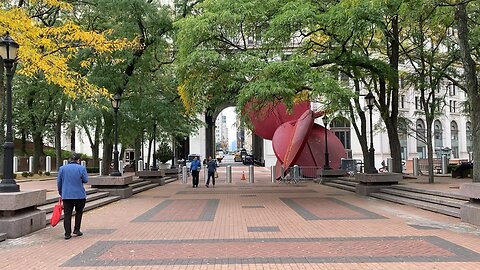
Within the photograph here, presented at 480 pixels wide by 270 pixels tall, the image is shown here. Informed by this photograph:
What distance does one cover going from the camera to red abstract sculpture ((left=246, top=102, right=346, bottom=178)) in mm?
30312

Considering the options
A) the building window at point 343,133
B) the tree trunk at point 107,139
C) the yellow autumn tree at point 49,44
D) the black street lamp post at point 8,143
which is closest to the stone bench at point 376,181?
the yellow autumn tree at point 49,44

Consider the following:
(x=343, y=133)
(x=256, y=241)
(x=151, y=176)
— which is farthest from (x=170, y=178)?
(x=343, y=133)

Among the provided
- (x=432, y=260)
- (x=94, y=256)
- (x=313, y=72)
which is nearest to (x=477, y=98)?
(x=313, y=72)

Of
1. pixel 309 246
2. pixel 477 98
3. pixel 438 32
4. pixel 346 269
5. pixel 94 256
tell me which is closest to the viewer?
pixel 346 269

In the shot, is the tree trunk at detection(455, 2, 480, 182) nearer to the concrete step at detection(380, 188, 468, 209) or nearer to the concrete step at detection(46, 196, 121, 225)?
the concrete step at detection(380, 188, 468, 209)

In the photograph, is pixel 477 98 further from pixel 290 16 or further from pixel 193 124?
pixel 193 124

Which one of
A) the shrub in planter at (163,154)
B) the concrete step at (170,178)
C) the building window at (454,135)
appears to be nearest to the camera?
the concrete step at (170,178)

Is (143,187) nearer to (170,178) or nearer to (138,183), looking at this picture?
(138,183)

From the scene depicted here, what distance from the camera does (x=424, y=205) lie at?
14734 millimetres

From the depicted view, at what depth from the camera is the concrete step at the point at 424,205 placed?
13.0 meters

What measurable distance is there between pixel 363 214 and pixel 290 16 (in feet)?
22.7

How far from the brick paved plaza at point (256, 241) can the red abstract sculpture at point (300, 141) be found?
1532 centimetres

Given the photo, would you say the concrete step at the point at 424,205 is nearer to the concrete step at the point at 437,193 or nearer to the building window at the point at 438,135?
the concrete step at the point at 437,193

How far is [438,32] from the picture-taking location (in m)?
24.0
